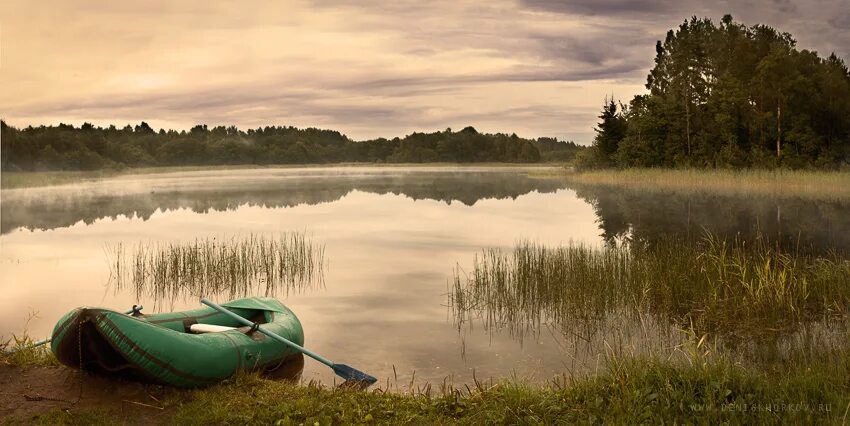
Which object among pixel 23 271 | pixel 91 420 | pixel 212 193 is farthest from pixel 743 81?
pixel 91 420

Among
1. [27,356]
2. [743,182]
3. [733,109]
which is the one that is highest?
[733,109]

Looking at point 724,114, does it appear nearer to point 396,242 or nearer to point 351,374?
point 396,242

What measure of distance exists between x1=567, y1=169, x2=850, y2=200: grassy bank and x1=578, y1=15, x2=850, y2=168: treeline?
4.40 metres

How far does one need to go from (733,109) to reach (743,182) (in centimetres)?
1437

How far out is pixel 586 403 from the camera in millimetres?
6492

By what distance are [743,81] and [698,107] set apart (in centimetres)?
389

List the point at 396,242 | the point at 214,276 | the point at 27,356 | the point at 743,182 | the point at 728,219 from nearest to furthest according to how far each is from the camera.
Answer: the point at 27,356
the point at 214,276
the point at 396,242
the point at 728,219
the point at 743,182

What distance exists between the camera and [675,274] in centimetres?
1220

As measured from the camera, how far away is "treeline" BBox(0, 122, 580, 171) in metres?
91.0

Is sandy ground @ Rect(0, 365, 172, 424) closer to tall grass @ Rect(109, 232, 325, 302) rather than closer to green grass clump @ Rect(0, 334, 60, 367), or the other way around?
green grass clump @ Rect(0, 334, 60, 367)

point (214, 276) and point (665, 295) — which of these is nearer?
point (665, 295)

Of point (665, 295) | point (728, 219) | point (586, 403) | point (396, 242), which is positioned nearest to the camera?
point (586, 403)

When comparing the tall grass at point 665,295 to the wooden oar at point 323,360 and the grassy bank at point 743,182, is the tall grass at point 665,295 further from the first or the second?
the grassy bank at point 743,182

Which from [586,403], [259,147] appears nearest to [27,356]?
[586,403]
